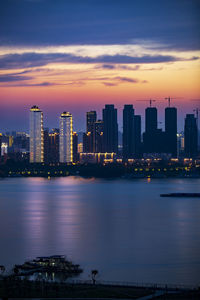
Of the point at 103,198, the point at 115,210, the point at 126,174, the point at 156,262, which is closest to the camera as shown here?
the point at 156,262

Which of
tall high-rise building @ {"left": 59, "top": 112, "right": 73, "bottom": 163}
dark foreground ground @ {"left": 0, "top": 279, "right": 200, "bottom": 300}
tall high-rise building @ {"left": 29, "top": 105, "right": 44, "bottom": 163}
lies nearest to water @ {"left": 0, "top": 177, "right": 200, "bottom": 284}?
dark foreground ground @ {"left": 0, "top": 279, "right": 200, "bottom": 300}

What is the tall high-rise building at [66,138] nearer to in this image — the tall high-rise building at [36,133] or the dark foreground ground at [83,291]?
the tall high-rise building at [36,133]

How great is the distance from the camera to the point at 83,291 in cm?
1307

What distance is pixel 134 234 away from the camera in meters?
22.9

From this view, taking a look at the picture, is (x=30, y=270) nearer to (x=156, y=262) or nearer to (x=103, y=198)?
(x=156, y=262)

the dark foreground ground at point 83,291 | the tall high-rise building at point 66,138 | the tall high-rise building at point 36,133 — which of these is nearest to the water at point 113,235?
the dark foreground ground at point 83,291

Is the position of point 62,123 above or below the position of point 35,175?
above

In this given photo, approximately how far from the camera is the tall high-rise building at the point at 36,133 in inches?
3905

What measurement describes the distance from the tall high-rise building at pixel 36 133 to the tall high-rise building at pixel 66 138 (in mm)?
2870

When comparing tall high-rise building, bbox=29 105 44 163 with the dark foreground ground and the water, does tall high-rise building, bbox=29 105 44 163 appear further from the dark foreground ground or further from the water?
the dark foreground ground

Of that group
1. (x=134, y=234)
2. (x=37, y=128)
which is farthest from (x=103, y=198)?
(x=37, y=128)

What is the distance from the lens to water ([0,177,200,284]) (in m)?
16.5

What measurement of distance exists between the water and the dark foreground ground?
1.56m

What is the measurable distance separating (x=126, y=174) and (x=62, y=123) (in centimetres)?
2996
